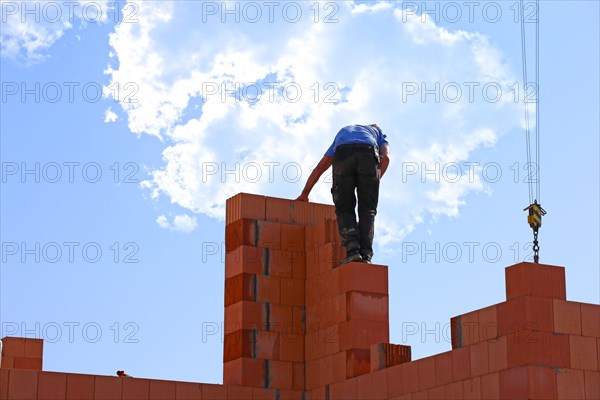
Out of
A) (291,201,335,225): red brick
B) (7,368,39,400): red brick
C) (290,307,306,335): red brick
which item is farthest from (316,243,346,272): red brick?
(7,368,39,400): red brick

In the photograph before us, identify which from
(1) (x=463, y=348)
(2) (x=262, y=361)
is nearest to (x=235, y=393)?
(2) (x=262, y=361)

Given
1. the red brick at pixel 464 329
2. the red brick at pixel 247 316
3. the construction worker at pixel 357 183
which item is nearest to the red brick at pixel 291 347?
the red brick at pixel 247 316

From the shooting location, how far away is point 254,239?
19078mm

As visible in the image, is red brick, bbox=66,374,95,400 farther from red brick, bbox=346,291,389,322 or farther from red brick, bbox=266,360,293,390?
red brick, bbox=346,291,389,322

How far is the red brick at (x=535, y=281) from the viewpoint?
46.2 feet

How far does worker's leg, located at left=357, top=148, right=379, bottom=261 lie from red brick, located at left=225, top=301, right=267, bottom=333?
1.87m

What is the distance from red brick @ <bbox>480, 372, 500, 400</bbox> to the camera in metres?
14.2

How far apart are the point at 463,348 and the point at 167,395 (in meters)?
4.56

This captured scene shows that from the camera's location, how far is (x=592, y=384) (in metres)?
14.0

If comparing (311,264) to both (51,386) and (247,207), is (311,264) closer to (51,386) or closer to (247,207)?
(247,207)

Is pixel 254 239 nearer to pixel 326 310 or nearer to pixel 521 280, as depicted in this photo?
pixel 326 310

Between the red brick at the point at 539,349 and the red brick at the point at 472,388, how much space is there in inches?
25.9

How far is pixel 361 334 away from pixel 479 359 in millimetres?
3224

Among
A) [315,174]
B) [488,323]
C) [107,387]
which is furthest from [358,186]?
[107,387]
